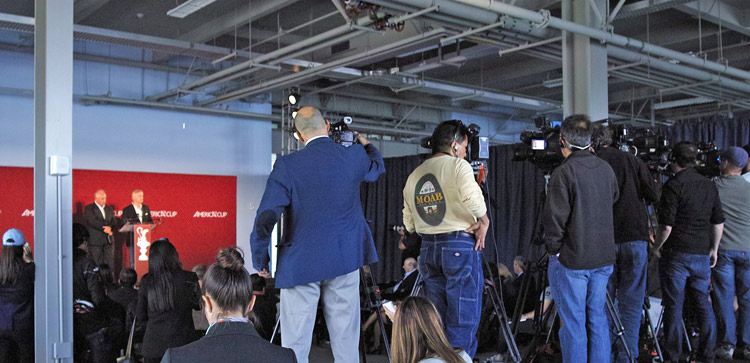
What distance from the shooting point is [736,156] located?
14.8 feet

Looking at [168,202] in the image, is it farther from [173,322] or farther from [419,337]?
[419,337]

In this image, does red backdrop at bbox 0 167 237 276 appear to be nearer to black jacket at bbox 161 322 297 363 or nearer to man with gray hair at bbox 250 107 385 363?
man with gray hair at bbox 250 107 385 363

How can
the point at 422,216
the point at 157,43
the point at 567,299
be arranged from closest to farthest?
the point at 567,299 → the point at 422,216 → the point at 157,43

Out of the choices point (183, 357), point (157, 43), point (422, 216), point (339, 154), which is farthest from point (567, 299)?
point (157, 43)

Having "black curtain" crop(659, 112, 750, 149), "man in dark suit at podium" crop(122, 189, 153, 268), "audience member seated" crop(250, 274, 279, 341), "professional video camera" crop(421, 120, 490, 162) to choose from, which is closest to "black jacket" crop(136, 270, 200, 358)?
"audience member seated" crop(250, 274, 279, 341)

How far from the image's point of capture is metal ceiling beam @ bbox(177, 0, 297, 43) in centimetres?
740

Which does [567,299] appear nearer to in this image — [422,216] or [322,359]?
[422,216]

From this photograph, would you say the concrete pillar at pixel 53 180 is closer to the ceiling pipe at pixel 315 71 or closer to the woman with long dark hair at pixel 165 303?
the woman with long dark hair at pixel 165 303

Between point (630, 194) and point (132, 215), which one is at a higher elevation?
point (630, 194)

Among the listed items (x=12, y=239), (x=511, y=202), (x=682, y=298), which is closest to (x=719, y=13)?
(x=511, y=202)

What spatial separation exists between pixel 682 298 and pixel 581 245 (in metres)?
1.40

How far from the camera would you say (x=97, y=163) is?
966 centimetres

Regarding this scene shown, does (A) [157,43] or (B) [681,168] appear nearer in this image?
(B) [681,168]

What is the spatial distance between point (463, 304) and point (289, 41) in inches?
258
